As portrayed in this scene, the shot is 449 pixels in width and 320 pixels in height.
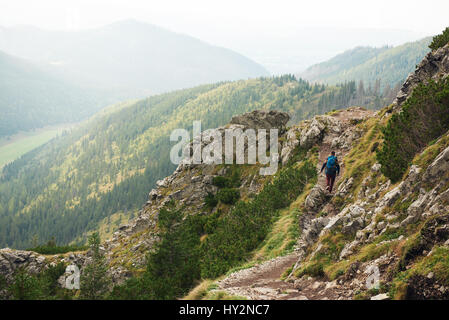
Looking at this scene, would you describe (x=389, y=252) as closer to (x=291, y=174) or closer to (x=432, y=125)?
(x=432, y=125)

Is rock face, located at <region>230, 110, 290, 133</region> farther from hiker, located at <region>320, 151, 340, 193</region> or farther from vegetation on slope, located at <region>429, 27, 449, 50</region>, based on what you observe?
hiker, located at <region>320, 151, 340, 193</region>

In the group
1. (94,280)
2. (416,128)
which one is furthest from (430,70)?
(94,280)

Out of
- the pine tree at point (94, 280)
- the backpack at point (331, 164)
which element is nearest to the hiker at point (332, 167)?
the backpack at point (331, 164)

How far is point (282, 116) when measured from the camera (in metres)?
59.8

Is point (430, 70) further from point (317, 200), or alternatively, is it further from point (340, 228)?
point (340, 228)

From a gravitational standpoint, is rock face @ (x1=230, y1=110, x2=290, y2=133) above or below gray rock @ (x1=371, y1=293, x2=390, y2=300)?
above

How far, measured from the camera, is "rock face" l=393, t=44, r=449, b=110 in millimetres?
25344

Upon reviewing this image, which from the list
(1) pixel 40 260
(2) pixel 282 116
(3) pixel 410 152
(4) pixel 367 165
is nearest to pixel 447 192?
(3) pixel 410 152

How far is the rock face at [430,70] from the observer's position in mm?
25344

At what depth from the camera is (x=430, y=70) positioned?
92.6 feet

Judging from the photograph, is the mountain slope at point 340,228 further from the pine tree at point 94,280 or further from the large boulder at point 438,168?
the pine tree at point 94,280

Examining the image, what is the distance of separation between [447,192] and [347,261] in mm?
4859

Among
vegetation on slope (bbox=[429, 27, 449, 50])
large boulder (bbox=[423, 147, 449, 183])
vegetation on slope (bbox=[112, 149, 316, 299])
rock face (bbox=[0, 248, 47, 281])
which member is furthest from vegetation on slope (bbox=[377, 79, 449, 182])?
rock face (bbox=[0, 248, 47, 281])
